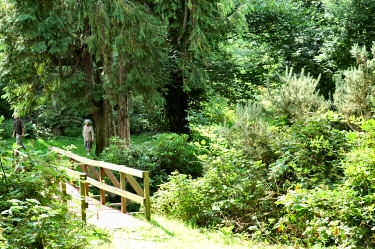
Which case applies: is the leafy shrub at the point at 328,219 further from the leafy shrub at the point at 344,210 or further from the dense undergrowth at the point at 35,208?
the dense undergrowth at the point at 35,208

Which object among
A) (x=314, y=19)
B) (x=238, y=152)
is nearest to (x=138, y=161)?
(x=238, y=152)

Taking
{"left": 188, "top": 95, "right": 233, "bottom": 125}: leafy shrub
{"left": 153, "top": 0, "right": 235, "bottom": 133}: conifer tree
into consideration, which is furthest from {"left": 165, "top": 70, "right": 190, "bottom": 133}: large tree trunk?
Result: {"left": 188, "top": 95, "right": 233, "bottom": 125}: leafy shrub

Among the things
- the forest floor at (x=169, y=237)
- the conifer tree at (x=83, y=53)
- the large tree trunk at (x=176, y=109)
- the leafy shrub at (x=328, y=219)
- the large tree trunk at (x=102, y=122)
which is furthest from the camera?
the large tree trunk at (x=176, y=109)

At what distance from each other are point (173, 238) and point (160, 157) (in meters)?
5.91

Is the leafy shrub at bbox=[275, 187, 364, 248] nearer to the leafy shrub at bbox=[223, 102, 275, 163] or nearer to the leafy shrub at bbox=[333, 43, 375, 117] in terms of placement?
the leafy shrub at bbox=[223, 102, 275, 163]

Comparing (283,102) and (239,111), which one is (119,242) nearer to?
(239,111)

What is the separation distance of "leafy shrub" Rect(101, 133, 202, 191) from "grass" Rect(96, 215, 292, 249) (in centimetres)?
457

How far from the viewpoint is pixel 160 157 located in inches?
498

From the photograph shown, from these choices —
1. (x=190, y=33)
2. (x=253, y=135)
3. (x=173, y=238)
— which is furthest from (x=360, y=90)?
(x=190, y=33)

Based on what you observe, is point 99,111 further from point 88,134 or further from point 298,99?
point 298,99

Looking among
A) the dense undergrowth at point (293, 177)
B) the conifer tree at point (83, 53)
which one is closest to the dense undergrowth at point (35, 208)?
the dense undergrowth at point (293, 177)

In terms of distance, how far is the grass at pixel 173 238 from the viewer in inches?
245

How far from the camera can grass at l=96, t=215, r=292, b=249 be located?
6230 mm

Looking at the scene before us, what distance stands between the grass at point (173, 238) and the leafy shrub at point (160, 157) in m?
4.57
